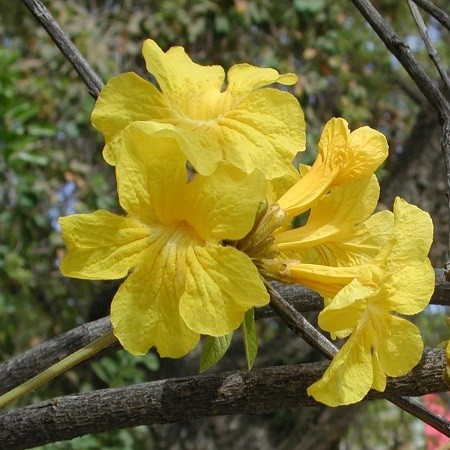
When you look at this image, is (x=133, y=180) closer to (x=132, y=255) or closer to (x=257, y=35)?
(x=132, y=255)

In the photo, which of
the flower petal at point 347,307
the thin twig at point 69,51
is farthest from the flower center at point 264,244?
the thin twig at point 69,51

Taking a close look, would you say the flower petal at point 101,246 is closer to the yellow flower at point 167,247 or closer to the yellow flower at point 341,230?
the yellow flower at point 167,247

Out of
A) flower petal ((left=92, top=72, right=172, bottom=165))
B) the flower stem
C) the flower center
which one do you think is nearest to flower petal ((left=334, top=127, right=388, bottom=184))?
the flower center

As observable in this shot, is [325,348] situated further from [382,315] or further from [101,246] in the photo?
[101,246]

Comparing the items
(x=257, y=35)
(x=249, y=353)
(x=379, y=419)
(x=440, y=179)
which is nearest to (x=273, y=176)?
(x=249, y=353)

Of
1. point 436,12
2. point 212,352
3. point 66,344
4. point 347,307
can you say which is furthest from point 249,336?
point 436,12
